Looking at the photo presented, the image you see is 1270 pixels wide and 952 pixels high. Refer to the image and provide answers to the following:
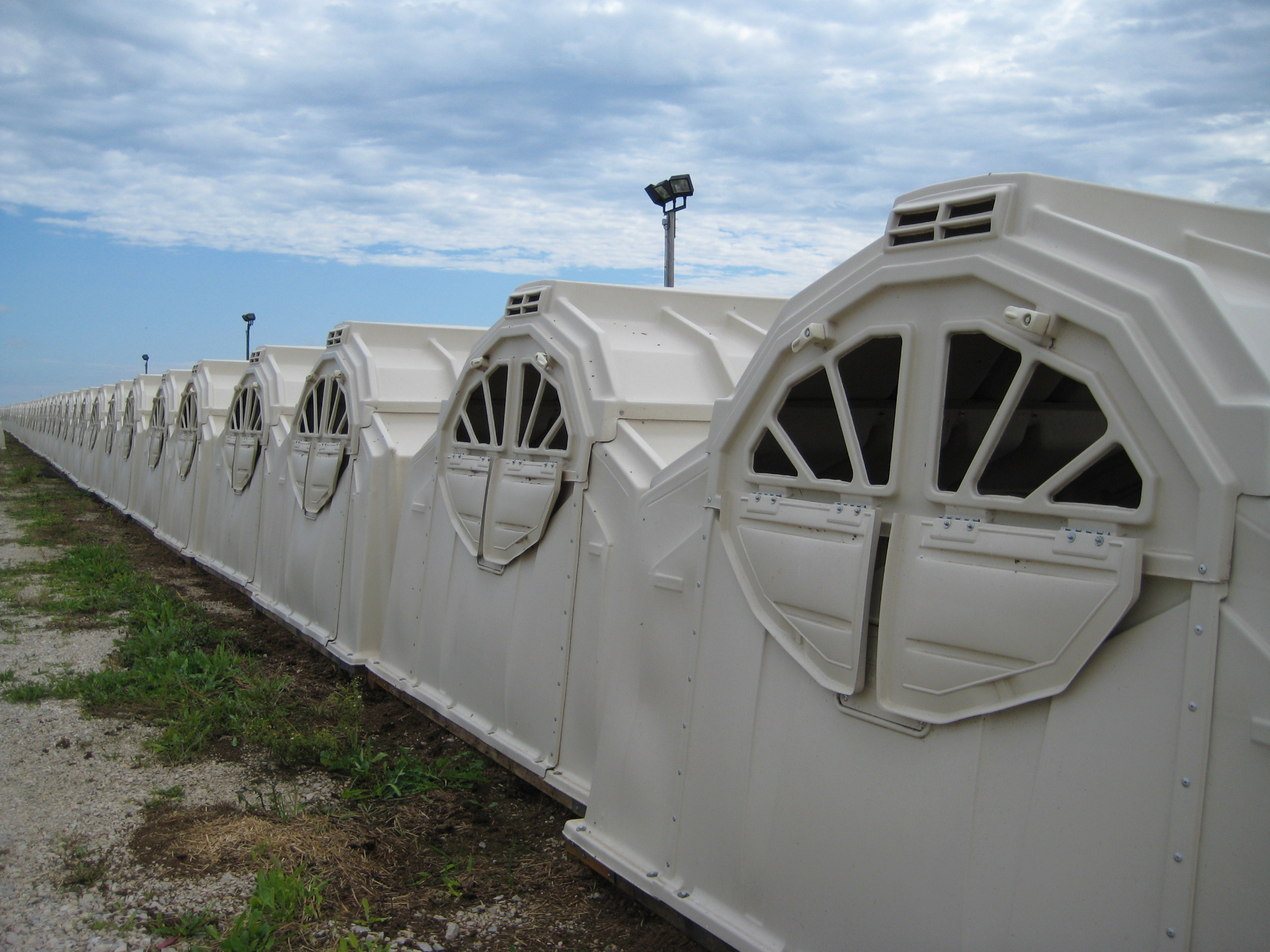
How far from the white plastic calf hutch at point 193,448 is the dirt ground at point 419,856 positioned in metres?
8.42

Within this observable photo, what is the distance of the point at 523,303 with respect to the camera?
244 inches

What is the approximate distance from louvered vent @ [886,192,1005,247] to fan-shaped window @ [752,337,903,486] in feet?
1.98

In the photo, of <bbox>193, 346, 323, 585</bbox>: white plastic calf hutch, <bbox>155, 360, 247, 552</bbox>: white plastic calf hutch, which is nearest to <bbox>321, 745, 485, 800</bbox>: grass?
<bbox>193, 346, 323, 585</bbox>: white plastic calf hutch

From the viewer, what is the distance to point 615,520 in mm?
5062

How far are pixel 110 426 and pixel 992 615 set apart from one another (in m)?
24.3

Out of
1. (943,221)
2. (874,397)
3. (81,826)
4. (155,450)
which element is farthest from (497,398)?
(155,450)

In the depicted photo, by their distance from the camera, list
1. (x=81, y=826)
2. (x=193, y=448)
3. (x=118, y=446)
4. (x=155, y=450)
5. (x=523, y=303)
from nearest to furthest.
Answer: (x=81, y=826), (x=523, y=303), (x=193, y=448), (x=155, y=450), (x=118, y=446)

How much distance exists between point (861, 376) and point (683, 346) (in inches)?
81.4

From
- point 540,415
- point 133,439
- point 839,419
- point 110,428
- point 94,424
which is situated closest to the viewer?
point 839,419

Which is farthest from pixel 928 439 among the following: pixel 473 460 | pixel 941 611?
pixel 473 460

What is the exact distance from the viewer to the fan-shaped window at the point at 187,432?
14.9 m

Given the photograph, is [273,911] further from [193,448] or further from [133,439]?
[133,439]

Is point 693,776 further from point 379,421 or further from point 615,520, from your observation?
point 379,421

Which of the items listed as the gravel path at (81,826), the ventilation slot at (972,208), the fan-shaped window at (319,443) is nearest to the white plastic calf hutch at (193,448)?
the fan-shaped window at (319,443)
